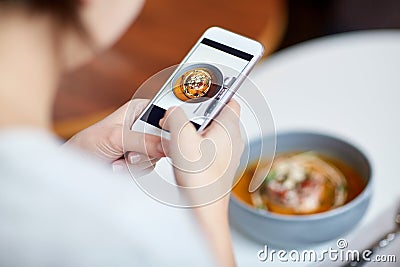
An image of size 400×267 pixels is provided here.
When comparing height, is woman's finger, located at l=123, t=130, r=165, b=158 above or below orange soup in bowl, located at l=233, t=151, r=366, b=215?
below

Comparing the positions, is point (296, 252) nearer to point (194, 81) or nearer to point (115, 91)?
point (194, 81)

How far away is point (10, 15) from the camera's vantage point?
1.82 ft

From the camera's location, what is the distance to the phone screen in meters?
0.55

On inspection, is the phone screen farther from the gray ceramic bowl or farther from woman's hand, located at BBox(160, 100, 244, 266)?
the gray ceramic bowl

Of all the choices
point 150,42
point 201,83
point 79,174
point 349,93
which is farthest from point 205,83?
point 150,42

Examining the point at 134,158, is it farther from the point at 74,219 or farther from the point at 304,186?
the point at 304,186

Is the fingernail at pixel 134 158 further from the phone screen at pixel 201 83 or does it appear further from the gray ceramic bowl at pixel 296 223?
the gray ceramic bowl at pixel 296 223

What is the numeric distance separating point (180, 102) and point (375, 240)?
251 millimetres

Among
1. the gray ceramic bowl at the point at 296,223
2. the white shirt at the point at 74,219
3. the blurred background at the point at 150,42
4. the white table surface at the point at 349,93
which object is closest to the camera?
the white shirt at the point at 74,219

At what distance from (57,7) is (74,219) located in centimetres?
17

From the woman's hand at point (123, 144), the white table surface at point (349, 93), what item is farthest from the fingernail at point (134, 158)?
the white table surface at point (349, 93)

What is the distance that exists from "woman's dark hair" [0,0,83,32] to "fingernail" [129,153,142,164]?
0.38ft

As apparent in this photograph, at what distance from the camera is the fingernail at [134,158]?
0.55 metres

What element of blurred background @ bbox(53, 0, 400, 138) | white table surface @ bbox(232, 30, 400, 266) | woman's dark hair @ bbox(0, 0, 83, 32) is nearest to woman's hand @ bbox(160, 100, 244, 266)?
woman's dark hair @ bbox(0, 0, 83, 32)
